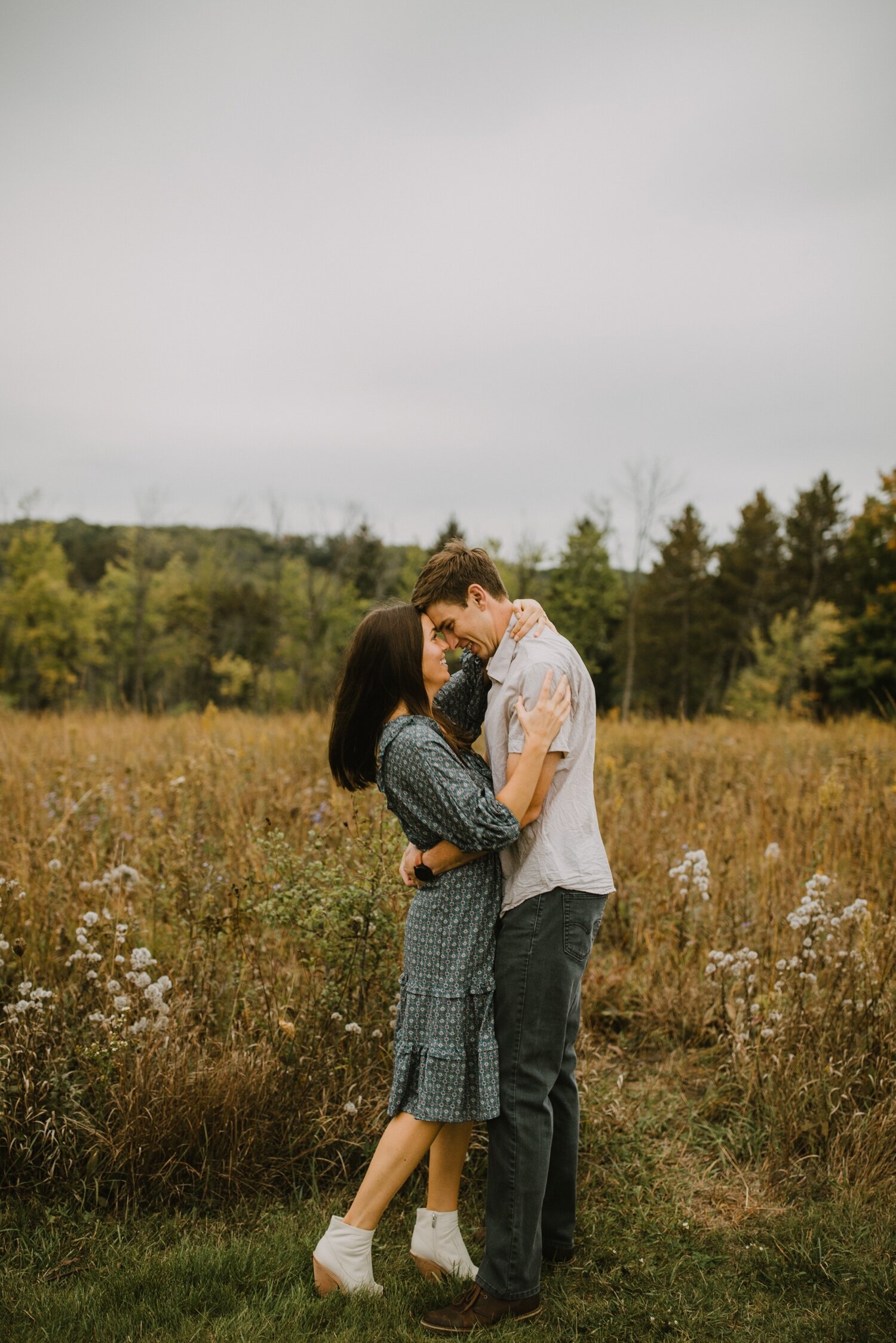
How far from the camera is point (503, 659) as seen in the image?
2.59m

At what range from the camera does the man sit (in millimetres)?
2398

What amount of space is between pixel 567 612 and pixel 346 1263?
30.4 m

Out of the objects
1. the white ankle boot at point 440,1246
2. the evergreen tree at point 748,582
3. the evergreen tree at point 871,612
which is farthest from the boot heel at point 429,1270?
the evergreen tree at point 748,582

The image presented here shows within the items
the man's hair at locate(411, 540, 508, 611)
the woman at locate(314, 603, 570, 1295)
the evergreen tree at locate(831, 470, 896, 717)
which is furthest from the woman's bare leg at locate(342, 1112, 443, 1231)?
the evergreen tree at locate(831, 470, 896, 717)

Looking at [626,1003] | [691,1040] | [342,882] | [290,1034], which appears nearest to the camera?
[290,1034]

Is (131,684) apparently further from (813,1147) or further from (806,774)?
(813,1147)

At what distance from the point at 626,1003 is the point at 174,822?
10.9ft

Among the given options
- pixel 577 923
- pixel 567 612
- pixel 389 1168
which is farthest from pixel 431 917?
pixel 567 612

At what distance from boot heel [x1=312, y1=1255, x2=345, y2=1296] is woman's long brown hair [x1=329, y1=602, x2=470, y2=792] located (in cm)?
151

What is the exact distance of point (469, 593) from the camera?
264 centimetres

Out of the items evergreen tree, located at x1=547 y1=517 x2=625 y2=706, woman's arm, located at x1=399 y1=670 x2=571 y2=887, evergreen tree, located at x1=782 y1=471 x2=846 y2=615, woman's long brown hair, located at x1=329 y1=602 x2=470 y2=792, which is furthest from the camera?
evergreen tree, located at x1=782 y1=471 x2=846 y2=615

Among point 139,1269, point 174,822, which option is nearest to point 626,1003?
point 139,1269

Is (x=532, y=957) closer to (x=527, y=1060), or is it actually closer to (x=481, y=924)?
(x=481, y=924)

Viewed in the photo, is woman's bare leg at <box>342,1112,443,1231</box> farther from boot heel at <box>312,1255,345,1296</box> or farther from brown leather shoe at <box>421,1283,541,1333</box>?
brown leather shoe at <box>421,1283,541,1333</box>
